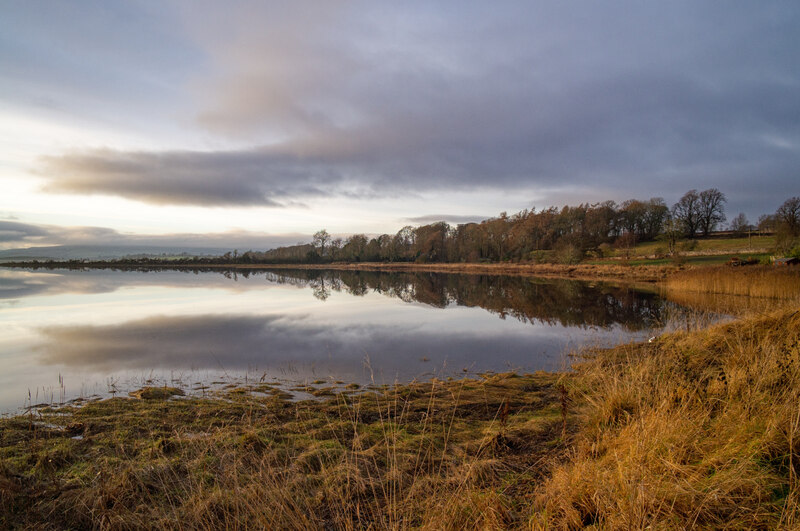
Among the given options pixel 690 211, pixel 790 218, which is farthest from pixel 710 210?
pixel 790 218

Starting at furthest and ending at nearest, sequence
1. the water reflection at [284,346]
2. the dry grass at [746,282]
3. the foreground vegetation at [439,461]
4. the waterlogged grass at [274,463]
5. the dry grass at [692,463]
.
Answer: the dry grass at [746,282], the water reflection at [284,346], the waterlogged grass at [274,463], the foreground vegetation at [439,461], the dry grass at [692,463]

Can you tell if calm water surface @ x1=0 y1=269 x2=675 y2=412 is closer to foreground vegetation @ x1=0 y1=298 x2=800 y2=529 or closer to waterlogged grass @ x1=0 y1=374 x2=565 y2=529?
waterlogged grass @ x1=0 y1=374 x2=565 y2=529

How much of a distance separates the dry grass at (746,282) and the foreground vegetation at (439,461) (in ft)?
59.8

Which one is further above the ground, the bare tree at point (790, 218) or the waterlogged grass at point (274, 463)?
the bare tree at point (790, 218)

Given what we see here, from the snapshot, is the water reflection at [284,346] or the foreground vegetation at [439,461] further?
the water reflection at [284,346]


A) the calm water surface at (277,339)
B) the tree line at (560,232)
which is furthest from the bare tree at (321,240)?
the calm water surface at (277,339)

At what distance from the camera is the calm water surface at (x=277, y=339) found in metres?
9.79

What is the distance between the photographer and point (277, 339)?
555 inches

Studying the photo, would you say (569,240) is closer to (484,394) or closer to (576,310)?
(576,310)

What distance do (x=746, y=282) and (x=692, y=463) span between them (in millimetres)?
27791

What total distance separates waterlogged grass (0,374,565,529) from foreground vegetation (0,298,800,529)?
3cm

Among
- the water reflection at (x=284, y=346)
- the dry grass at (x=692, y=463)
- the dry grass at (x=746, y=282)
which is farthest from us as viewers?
the dry grass at (x=746, y=282)

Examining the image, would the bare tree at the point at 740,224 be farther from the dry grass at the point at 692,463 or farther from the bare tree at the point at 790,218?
the dry grass at the point at 692,463

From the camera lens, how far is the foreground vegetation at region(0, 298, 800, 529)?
299 centimetres
